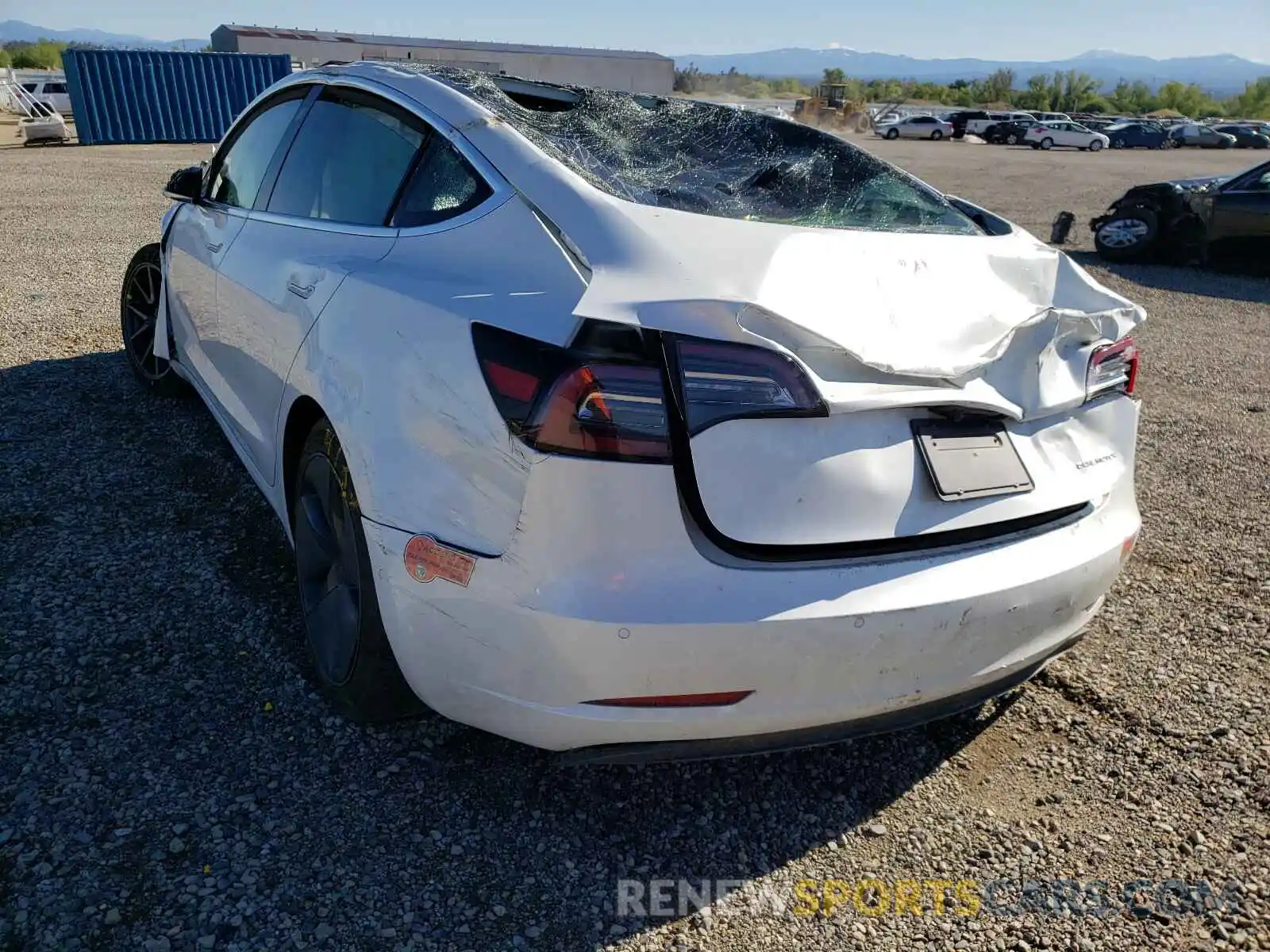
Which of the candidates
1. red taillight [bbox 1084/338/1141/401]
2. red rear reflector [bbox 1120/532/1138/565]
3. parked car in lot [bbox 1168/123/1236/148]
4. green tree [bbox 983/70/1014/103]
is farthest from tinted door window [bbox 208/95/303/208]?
green tree [bbox 983/70/1014/103]

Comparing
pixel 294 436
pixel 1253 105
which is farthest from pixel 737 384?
pixel 1253 105

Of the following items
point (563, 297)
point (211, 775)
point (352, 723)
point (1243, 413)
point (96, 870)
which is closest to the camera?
point (563, 297)

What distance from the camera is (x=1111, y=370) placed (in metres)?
2.46

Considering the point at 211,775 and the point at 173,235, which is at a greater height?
the point at 173,235

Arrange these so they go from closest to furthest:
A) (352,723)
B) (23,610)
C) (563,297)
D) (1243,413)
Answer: (563,297), (352,723), (23,610), (1243,413)

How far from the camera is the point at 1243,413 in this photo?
5.77 m

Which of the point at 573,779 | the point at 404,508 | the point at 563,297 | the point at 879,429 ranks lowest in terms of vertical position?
the point at 573,779

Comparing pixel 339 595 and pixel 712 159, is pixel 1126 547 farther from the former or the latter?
pixel 339 595

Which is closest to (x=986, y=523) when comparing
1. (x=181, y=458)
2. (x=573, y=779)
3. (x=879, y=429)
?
(x=879, y=429)

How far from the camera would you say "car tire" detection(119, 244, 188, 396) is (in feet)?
15.8

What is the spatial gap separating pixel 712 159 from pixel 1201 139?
5330 cm

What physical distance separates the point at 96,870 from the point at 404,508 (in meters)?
1.00

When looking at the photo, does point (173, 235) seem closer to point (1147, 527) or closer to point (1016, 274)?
point (1016, 274)

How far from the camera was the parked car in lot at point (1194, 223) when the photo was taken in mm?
10734
